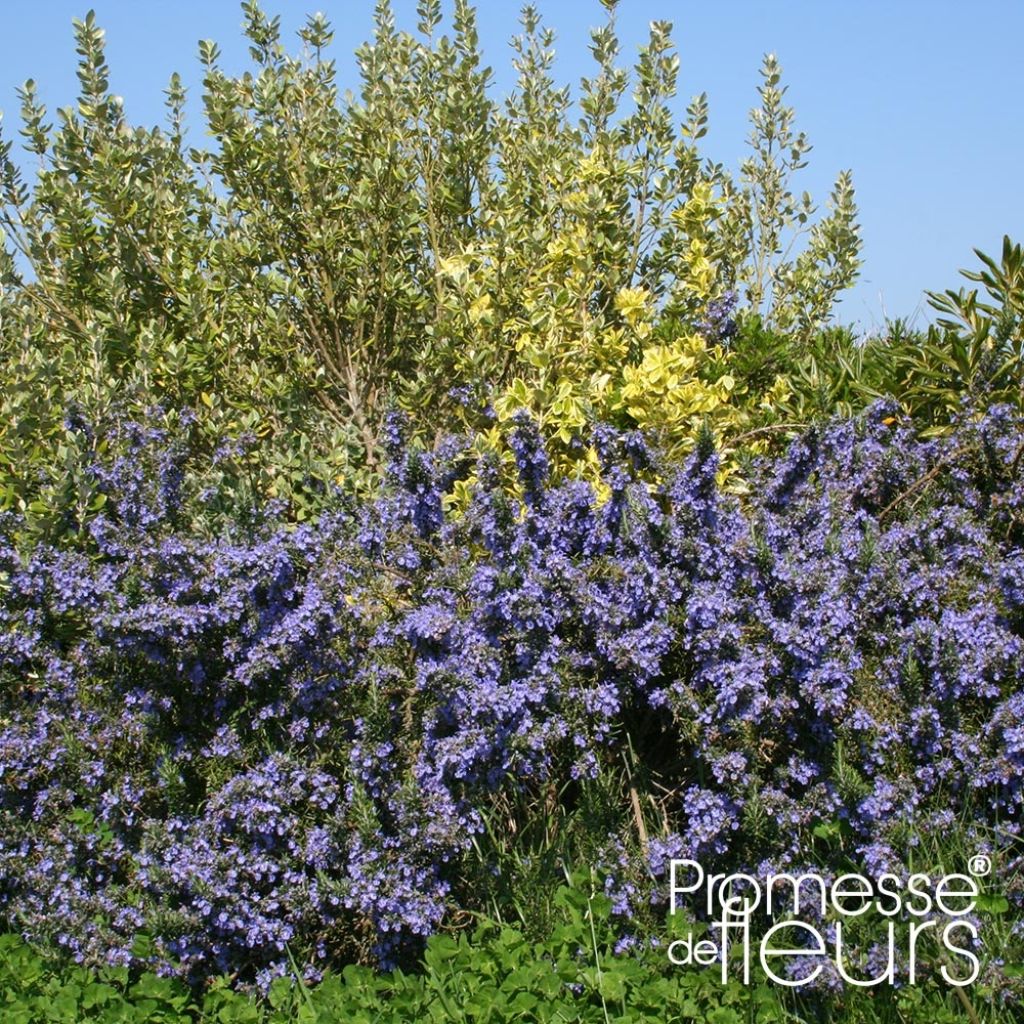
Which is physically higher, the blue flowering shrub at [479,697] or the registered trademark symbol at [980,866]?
the blue flowering shrub at [479,697]

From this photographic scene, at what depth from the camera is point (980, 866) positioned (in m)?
3.70

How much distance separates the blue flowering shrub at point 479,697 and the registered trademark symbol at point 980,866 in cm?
5

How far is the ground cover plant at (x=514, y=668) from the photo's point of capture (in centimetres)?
374

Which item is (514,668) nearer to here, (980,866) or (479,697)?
→ (479,697)

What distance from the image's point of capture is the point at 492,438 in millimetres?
4953

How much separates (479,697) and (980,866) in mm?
1580

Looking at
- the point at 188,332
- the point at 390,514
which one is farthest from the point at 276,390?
the point at 390,514

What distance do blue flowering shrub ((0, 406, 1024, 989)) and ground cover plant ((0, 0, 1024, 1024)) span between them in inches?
0.6

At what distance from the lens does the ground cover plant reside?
374 cm

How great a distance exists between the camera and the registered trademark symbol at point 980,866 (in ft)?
12.1

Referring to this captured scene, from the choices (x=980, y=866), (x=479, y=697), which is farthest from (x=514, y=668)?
(x=980, y=866)

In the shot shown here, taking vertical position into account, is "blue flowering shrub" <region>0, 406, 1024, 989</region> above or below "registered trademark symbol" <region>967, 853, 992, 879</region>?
above

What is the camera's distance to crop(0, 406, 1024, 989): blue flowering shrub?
378 centimetres

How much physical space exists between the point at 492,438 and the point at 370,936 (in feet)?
6.38
